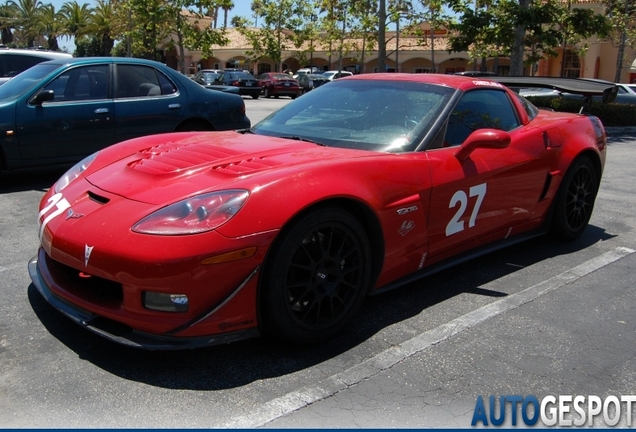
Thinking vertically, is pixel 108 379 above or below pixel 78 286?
below

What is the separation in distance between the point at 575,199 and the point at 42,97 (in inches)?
212

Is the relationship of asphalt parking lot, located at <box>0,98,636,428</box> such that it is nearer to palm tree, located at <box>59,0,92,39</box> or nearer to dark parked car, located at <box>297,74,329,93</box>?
dark parked car, located at <box>297,74,329,93</box>

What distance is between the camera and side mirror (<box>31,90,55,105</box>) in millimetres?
6460

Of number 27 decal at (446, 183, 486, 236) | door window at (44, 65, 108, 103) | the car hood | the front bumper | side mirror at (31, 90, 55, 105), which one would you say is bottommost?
the front bumper

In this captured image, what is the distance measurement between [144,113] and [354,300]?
477 centimetres

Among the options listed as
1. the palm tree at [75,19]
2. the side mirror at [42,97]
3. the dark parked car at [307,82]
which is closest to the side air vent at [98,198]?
the side mirror at [42,97]

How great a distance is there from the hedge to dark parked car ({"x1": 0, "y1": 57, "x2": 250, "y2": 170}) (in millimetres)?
12206

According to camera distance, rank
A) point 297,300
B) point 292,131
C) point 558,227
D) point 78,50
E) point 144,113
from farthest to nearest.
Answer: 1. point 78,50
2. point 144,113
3. point 558,227
4. point 292,131
5. point 297,300

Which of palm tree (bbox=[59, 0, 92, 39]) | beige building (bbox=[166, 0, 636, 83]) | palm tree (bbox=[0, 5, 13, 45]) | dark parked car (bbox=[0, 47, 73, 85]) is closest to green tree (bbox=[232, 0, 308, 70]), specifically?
beige building (bbox=[166, 0, 636, 83])

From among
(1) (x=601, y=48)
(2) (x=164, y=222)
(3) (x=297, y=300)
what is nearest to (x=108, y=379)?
(2) (x=164, y=222)

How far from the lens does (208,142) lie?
3.85 meters

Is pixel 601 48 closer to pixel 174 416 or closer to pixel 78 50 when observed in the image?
pixel 78 50

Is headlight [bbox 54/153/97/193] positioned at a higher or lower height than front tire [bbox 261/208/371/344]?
higher

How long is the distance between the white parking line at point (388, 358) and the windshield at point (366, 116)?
3.61 feet
